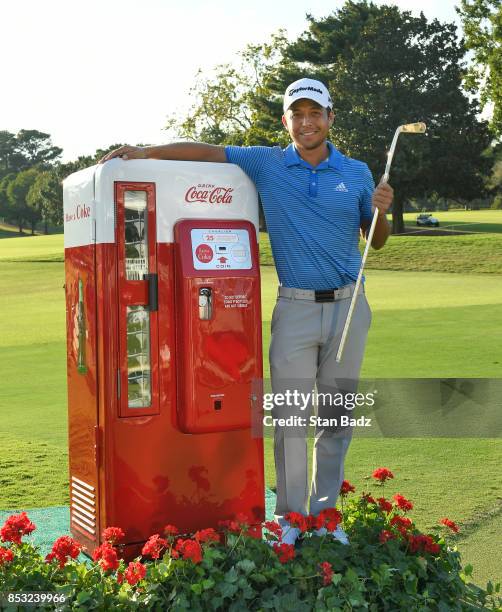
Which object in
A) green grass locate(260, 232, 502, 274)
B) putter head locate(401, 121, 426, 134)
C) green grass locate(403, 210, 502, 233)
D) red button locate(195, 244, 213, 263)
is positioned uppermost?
putter head locate(401, 121, 426, 134)

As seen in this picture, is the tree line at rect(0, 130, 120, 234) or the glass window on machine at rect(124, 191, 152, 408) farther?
the tree line at rect(0, 130, 120, 234)

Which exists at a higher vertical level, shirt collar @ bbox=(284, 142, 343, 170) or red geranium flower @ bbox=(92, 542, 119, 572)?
shirt collar @ bbox=(284, 142, 343, 170)

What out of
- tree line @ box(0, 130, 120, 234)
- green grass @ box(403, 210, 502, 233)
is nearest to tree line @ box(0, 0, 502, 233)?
green grass @ box(403, 210, 502, 233)

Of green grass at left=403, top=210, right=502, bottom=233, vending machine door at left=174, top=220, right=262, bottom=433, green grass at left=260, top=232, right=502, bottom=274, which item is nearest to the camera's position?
vending machine door at left=174, top=220, right=262, bottom=433

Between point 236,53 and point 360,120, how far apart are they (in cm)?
1130

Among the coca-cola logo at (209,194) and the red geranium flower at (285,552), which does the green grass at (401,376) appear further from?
the coca-cola logo at (209,194)

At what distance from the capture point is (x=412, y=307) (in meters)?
19.2

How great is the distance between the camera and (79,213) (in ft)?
15.3

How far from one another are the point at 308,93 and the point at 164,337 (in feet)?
4.53

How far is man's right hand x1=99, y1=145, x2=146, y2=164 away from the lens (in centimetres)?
442

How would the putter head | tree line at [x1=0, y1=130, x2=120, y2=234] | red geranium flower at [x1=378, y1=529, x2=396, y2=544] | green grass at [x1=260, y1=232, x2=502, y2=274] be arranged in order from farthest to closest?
tree line at [x1=0, y1=130, x2=120, y2=234]
green grass at [x1=260, y1=232, x2=502, y2=274]
the putter head
red geranium flower at [x1=378, y1=529, x2=396, y2=544]

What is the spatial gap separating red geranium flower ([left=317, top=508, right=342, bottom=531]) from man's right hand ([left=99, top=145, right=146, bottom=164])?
1916mm

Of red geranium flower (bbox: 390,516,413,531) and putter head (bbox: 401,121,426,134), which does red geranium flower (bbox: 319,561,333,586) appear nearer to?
red geranium flower (bbox: 390,516,413,531)

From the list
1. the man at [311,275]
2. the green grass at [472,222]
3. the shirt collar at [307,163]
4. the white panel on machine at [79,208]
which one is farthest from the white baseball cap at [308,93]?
the green grass at [472,222]
